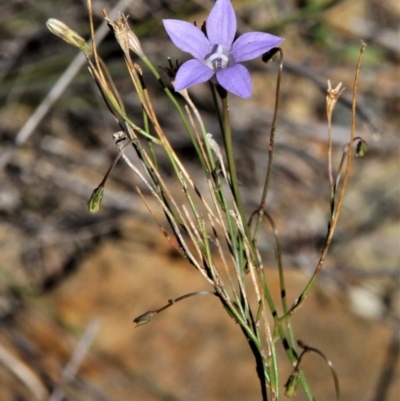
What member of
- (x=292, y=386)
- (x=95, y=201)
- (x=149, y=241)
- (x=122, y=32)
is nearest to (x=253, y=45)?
(x=122, y=32)

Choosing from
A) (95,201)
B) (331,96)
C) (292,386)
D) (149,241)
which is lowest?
(149,241)

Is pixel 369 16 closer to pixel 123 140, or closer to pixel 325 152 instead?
pixel 325 152

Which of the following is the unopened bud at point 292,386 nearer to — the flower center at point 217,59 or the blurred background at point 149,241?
the flower center at point 217,59

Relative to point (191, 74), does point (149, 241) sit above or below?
below

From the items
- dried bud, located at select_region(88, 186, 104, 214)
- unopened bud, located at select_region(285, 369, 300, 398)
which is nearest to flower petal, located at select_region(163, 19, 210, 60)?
dried bud, located at select_region(88, 186, 104, 214)

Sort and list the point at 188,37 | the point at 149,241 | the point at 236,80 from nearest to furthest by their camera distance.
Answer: the point at 236,80
the point at 188,37
the point at 149,241

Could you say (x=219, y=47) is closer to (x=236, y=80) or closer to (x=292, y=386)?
(x=236, y=80)

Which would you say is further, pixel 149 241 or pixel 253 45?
pixel 149 241
